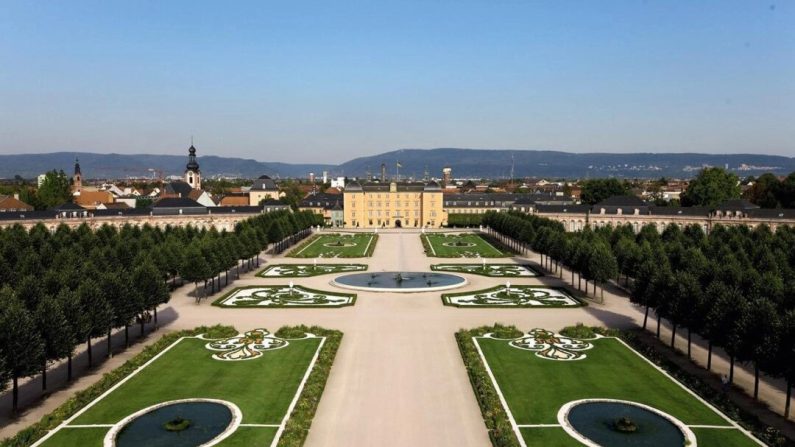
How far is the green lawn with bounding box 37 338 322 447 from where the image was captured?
1147 inches

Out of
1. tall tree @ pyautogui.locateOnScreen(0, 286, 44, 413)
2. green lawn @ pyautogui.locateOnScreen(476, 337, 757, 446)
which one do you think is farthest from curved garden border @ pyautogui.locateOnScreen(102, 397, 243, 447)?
green lawn @ pyautogui.locateOnScreen(476, 337, 757, 446)

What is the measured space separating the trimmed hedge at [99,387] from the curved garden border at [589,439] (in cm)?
2478

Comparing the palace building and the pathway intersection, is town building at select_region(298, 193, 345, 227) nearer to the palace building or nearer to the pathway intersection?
the palace building

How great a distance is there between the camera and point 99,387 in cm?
3494

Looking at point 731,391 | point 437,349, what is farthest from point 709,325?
point 437,349

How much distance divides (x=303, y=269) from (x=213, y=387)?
1903 inches

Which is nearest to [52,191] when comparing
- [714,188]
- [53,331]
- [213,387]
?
[53,331]

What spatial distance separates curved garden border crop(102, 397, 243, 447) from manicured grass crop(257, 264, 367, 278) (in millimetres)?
44783

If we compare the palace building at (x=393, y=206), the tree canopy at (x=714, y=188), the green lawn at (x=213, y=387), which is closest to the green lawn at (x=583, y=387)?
the green lawn at (x=213, y=387)

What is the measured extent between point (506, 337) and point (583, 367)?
8.25 metres

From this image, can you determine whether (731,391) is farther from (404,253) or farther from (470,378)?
(404,253)

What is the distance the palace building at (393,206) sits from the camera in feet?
541

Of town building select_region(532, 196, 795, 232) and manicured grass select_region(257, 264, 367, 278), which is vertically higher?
town building select_region(532, 196, 795, 232)

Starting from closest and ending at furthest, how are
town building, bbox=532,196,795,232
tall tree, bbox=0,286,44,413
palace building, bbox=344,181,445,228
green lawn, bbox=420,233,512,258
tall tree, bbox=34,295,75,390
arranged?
tall tree, bbox=0,286,44,413 → tall tree, bbox=34,295,75,390 → green lawn, bbox=420,233,512,258 → town building, bbox=532,196,795,232 → palace building, bbox=344,181,445,228
